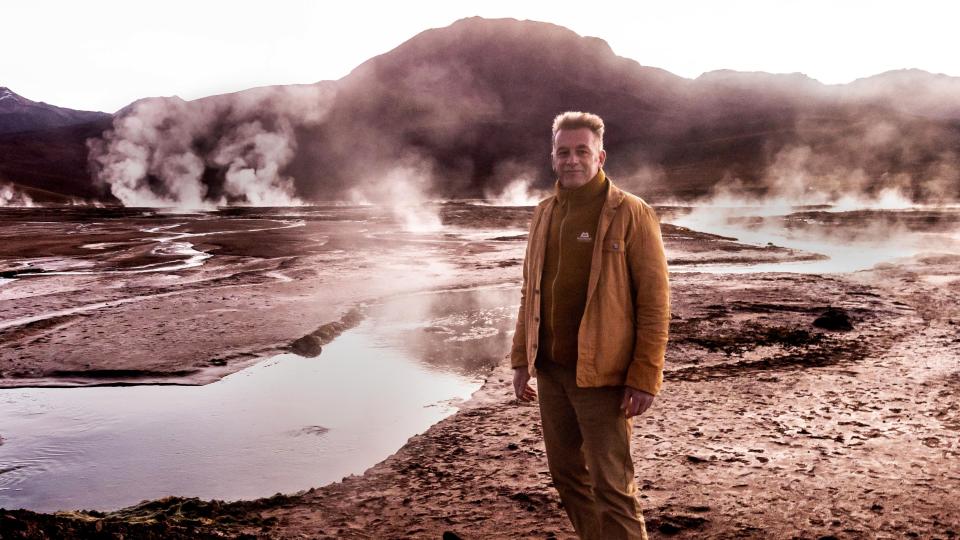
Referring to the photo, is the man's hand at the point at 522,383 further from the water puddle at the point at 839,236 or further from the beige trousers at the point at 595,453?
the water puddle at the point at 839,236

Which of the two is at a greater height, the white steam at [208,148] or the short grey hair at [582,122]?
the white steam at [208,148]

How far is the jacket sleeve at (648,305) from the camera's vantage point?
2236mm

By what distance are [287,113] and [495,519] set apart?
106742 mm

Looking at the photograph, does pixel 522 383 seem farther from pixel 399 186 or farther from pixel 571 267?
pixel 399 186

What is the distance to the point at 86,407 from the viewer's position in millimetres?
5594

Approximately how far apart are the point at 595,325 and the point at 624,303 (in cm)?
13

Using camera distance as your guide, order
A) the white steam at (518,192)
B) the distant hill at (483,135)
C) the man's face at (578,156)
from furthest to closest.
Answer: the distant hill at (483,135)
the white steam at (518,192)
the man's face at (578,156)

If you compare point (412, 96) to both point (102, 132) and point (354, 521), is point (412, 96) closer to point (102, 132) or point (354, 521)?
point (102, 132)

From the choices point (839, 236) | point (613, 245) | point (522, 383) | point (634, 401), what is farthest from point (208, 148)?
point (634, 401)

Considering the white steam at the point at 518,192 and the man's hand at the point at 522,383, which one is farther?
the white steam at the point at 518,192

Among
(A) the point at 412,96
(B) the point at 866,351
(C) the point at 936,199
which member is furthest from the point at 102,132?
(B) the point at 866,351

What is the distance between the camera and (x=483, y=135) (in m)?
101

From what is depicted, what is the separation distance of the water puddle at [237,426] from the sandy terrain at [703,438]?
372mm

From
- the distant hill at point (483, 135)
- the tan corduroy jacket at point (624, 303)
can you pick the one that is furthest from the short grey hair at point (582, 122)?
the distant hill at point (483, 135)
